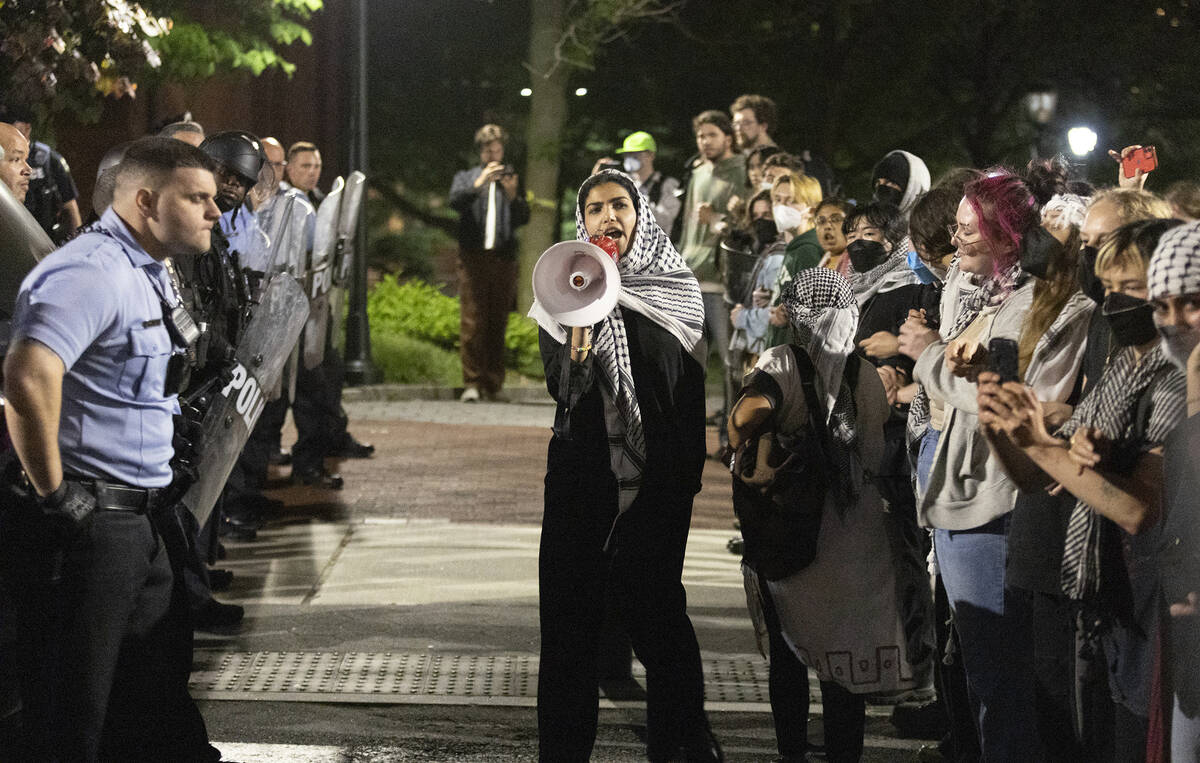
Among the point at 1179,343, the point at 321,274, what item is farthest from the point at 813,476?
the point at 321,274

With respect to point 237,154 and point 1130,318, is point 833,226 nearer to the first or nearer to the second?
point 237,154

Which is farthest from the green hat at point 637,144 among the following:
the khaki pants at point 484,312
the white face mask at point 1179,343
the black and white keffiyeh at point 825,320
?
the white face mask at point 1179,343

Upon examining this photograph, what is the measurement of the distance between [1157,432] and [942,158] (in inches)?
885

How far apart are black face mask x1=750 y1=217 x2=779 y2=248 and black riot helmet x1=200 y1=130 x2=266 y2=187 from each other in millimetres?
3157

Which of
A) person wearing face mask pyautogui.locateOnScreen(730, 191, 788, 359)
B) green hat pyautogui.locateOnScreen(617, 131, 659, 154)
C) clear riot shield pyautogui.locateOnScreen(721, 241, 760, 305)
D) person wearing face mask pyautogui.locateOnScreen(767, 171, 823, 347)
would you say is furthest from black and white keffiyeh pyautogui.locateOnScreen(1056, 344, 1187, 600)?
green hat pyautogui.locateOnScreen(617, 131, 659, 154)

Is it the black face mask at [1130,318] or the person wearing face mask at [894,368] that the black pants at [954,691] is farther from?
the black face mask at [1130,318]

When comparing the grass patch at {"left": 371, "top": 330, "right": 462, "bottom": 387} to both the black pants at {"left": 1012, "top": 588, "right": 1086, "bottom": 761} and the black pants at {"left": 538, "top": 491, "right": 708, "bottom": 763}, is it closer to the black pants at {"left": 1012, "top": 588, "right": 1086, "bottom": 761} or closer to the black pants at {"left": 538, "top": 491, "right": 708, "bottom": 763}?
the black pants at {"left": 538, "top": 491, "right": 708, "bottom": 763}

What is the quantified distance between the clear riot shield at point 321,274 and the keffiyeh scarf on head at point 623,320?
3822mm

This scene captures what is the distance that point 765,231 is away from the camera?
952cm

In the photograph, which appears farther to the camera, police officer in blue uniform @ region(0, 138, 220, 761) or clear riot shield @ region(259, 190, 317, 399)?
clear riot shield @ region(259, 190, 317, 399)

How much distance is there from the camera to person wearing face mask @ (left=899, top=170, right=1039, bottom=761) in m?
4.77

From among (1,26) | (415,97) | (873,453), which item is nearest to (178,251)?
(873,453)

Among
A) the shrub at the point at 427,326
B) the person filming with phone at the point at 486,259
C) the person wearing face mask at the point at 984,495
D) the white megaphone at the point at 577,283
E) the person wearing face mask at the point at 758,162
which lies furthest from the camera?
the shrub at the point at 427,326

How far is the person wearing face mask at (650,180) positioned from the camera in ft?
39.7
